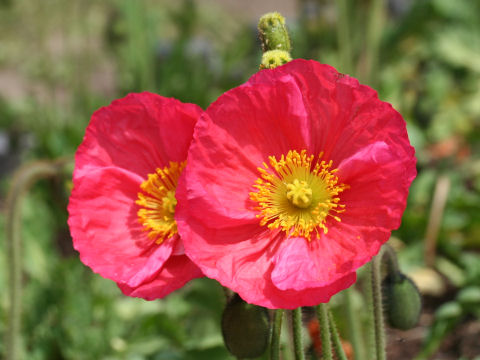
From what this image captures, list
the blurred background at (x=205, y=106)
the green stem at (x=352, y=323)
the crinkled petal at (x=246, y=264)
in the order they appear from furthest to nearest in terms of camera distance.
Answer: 1. the blurred background at (x=205, y=106)
2. the green stem at (x=352, y=323)
3. the crinkled petal at (x=246, y=264)

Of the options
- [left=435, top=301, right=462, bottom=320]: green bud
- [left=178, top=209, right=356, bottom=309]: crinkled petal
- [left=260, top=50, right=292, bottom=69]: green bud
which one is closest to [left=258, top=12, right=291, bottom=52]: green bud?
[left=260, top=50, right=292, bottom=69]: green bud

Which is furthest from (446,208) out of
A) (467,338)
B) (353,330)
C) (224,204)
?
(224,204)

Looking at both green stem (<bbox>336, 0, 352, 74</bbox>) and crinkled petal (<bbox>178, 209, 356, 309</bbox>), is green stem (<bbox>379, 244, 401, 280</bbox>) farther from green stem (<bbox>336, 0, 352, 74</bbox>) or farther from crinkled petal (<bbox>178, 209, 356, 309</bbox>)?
green stem (<bbox>336, 0, 352, 74</bbox>)

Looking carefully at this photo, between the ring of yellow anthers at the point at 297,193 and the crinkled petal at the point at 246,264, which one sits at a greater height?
the ring of yellow anthers at the point at 297,193

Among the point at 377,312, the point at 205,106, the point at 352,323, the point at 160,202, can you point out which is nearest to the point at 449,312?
the point at 352,323

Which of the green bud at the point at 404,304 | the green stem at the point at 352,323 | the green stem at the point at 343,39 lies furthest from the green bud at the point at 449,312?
the green stem at the point at 343,39

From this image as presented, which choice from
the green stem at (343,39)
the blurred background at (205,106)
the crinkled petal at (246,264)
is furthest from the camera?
the green stem at (343,39)

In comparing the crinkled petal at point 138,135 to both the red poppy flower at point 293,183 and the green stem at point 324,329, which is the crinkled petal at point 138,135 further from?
the green stem at point 324,329
